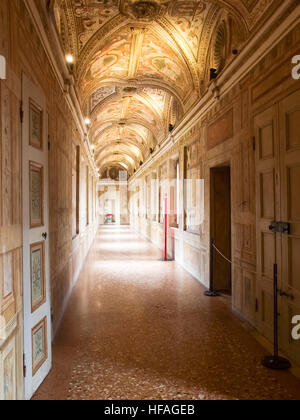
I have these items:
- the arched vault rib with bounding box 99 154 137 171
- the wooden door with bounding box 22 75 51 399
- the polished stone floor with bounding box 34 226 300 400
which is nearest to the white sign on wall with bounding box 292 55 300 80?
the wooden door with bounding box 22 75 51 399

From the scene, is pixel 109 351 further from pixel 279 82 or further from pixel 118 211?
pixel 118 211

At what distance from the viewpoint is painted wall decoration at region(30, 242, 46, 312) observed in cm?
331

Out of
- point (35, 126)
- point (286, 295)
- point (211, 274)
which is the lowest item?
point (211, 274)

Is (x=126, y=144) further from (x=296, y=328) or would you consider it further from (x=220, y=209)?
(x=296, y=328)

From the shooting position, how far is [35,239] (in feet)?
11.1

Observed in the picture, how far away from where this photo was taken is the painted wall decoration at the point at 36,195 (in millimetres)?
3316

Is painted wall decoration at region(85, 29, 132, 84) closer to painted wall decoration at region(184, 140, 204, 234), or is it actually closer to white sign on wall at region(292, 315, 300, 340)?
painted wall decoration at region(184, 140, 204, 234)

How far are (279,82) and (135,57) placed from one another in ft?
18.4

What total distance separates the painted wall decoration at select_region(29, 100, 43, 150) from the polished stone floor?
256 centimetres

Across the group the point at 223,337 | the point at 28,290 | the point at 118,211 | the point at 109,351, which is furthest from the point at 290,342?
the point at 118,211

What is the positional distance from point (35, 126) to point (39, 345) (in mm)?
2357

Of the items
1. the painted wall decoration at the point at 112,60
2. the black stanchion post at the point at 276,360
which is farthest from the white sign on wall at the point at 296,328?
the painted wall decoration at the point at 112,60

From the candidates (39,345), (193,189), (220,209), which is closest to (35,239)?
(39,345)

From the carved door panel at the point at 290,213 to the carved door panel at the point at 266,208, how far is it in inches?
6.9
